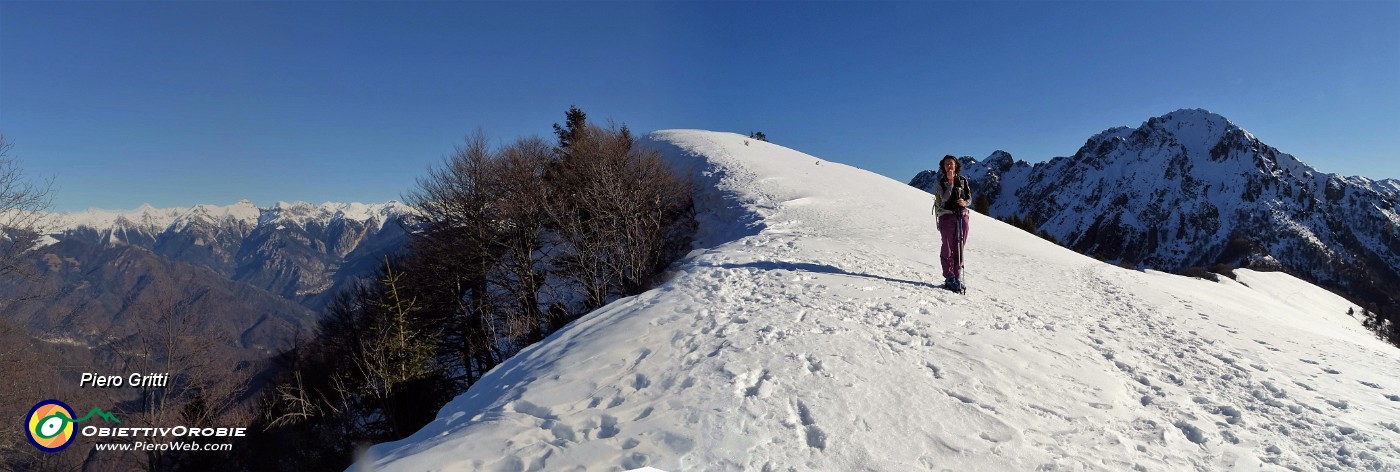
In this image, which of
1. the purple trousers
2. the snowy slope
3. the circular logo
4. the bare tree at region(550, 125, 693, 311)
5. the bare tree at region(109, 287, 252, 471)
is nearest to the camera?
the snowy slope

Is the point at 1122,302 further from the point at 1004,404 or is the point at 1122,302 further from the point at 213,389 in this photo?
the point at 213,389

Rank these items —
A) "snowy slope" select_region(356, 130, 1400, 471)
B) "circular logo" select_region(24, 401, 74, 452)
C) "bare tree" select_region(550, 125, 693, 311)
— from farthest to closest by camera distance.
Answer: "bare tree" select_region(550, 125, 693, 311)
"circular logo" select_region(24, 401, 74, 452)
"snowy slope" select_region(356, 130, 1400, 471)

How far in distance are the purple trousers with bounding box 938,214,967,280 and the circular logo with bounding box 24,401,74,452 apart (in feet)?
57.6

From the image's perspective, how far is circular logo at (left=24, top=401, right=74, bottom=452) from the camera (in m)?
9.79

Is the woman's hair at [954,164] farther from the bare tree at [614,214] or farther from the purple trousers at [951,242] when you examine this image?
the bare tree at [614,214]

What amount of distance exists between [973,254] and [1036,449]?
12.7 metres

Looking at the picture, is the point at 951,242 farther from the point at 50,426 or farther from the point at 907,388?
the point at 50,426

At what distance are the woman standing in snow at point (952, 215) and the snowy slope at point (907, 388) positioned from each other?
556 millimetres

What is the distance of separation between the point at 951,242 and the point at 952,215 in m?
0.59

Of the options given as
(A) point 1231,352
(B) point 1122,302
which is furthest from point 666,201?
(A) point 1231,352

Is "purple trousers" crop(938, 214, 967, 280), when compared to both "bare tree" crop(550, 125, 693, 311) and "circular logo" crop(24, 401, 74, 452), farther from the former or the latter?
"circular logo" crop(24, 401, 74, 452)

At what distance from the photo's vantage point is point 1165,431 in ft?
16.4

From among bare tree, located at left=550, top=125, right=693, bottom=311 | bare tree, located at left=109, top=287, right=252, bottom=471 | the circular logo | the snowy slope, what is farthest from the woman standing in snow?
bare tree, located at left=109, top=287, right=252, bottom=471

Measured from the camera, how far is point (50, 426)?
10.3 metres
